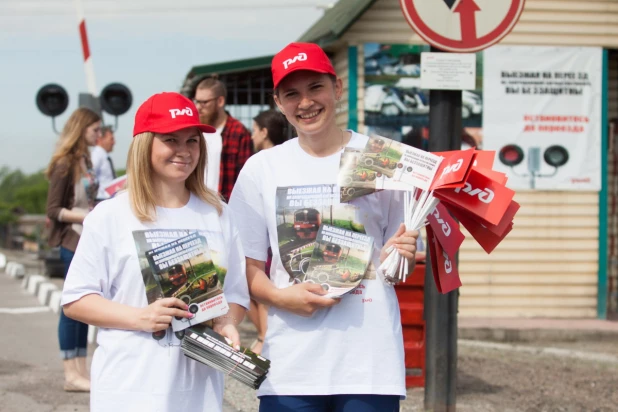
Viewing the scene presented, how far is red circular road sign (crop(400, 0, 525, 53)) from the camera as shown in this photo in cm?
551

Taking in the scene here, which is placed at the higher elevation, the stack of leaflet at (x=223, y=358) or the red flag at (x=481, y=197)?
the red flag at (x=481, y=197)

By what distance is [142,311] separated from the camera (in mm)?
3045

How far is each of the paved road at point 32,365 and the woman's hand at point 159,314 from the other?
3.07 metres

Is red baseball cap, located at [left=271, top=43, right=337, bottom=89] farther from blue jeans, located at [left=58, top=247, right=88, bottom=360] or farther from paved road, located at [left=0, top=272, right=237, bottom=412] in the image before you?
blue jeans, located at [left=58, top=247, right=88, bottom=360]

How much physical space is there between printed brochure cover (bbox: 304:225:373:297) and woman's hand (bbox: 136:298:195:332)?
0.46 meters

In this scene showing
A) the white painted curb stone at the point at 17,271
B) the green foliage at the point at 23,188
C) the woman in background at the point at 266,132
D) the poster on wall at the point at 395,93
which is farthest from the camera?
the green foliage at the point at 23,188

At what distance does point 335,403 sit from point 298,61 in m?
1.20

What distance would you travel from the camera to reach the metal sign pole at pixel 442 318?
576 centimetres

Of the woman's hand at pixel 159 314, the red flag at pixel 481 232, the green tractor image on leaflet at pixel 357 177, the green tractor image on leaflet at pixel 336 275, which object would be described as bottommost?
the woman's hand at pixel 159 314

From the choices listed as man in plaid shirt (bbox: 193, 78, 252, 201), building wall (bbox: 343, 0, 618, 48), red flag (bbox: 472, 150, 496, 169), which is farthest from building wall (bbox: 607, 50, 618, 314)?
red flag (bbox: 472, 150, 496, 169)

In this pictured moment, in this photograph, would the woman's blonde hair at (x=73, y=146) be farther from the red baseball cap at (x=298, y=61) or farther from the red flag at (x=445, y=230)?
the red flag at (x=445, y=230)

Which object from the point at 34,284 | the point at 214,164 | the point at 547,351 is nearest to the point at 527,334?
the point at 547,351

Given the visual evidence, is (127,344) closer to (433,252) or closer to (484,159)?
(433,252)

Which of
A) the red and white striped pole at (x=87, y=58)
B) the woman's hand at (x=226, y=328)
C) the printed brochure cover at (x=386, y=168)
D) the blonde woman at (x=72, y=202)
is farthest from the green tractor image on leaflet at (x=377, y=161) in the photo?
the red and white striped pole at (x=87, y=58)
